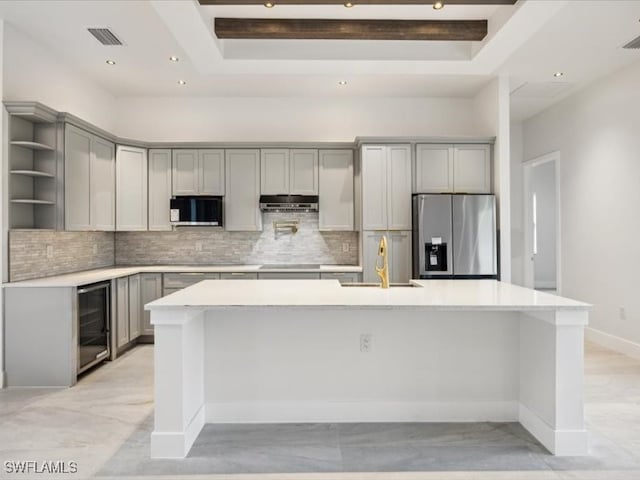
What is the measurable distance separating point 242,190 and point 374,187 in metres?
1.65

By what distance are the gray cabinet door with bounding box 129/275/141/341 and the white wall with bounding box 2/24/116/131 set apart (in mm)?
1942

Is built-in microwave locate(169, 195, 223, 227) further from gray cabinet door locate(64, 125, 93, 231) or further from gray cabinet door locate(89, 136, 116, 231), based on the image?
gray cabinet door locate(64, 125, 93, 231)

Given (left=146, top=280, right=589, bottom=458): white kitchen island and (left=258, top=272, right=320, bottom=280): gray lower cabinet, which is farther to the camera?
(left=258, top=272, right=320, bottom=280): gray lower cabinet

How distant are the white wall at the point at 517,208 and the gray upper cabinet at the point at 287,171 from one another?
144 inches

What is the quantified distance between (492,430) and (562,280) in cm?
397

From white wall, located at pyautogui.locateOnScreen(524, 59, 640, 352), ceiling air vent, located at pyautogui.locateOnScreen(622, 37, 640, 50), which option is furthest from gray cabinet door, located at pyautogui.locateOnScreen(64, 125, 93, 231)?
white wall, located at pyautogui.locateOnScreen(524, 59, 640, 352)

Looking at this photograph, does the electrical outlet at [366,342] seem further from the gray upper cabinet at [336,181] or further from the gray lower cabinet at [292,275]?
the gray upper cabinet at [336,181]

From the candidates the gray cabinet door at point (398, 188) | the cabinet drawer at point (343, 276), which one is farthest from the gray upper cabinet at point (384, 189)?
the cabinet drawer at point (343, 276)

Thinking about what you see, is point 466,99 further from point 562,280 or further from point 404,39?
point 562,280

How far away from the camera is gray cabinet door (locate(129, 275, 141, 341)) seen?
5.25 metres

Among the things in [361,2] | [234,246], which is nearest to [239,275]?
[234,246]

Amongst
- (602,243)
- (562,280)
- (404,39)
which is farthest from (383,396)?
(562,280)

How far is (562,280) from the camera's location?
6312 mm

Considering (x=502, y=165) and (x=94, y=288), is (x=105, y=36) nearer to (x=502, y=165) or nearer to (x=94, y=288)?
(x=94, y=288)
